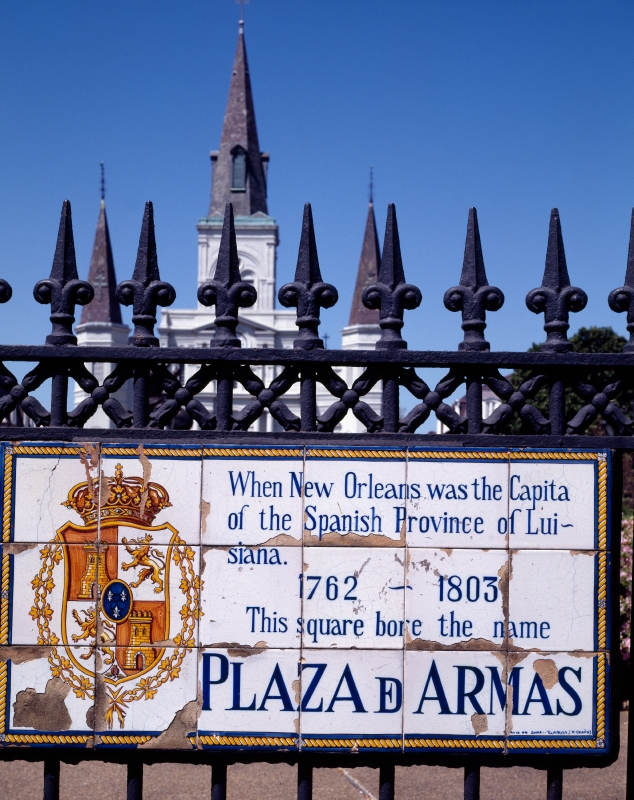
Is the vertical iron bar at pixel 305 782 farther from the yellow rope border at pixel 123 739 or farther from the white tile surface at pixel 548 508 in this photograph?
the white tile surface at pixel 548 508

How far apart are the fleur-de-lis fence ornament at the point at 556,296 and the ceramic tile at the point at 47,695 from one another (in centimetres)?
241

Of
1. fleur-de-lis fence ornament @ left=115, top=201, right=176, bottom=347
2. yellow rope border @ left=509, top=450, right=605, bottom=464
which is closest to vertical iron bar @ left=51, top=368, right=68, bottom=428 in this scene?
fleur-de-lis fence ornament @ left=115, top=201, right=176, bottom=347

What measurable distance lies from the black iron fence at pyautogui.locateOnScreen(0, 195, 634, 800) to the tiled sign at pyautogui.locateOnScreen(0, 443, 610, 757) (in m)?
0.13

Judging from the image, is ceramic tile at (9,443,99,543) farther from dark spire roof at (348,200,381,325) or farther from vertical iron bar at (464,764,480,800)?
dark spire roof at (348,200,381,325)

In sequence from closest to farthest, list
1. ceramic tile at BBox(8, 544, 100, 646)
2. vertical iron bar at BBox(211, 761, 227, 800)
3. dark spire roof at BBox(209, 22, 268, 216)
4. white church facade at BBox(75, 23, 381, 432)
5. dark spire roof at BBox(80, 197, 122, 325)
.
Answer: vertical iron bar at BBox(211, 761, 227, 800), ceramic tile at BBox(8, 544, 100, 646), white church facade at BBox(75, 23, 381, 432), dark spire roof at BBox(80, 197, 122, 325), dark spire roof at BBox(209, 22, 268, 216)

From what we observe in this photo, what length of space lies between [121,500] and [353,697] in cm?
129

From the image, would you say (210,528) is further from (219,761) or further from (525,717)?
(525,717)

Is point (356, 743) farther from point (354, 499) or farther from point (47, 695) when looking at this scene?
point (47, 695)

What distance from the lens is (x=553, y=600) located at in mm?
3398

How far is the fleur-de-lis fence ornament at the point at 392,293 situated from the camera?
11.2 ft

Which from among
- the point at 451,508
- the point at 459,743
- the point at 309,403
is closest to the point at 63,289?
the point at 309,403

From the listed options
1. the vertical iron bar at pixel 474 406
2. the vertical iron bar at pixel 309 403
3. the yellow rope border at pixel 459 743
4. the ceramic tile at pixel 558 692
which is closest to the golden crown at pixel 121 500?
the vertical iron bar at pixel 309 403

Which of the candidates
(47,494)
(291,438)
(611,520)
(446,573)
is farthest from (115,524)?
(611,520)

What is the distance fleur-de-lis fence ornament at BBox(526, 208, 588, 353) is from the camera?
343 cm
